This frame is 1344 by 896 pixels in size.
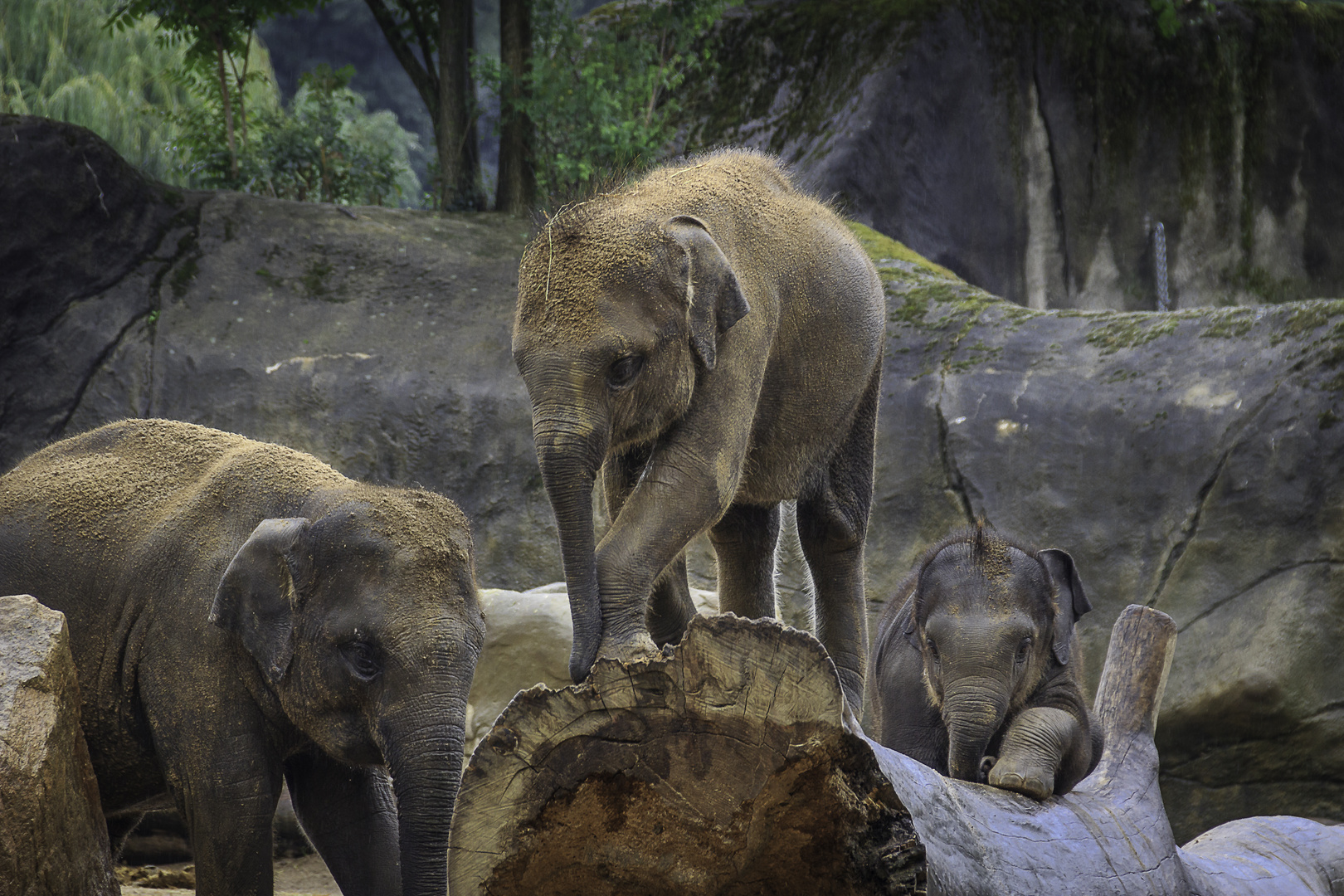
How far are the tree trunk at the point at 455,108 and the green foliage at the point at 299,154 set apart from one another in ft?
2.38

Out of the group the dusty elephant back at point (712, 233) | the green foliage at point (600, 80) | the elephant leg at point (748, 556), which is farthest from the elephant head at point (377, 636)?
the green foliage at point (600, 80)

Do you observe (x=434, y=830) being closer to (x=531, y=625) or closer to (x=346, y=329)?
(x=531, y=625)

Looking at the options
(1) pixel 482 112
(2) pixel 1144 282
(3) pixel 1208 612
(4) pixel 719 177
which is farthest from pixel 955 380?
(2) pixel 1144 282

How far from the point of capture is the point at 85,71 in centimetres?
1628

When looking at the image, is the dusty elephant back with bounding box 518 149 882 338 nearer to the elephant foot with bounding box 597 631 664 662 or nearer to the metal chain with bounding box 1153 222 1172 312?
the elephant foot with bounding box 597 631 664 662

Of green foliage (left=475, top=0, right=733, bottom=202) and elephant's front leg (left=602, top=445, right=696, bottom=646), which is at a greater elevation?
green foliage (left=475, top=0, right=733, bottom=202)

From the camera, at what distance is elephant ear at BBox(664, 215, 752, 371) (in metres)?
3.26

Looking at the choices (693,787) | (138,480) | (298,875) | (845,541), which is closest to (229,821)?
(138,480)

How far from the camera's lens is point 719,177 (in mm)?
3828

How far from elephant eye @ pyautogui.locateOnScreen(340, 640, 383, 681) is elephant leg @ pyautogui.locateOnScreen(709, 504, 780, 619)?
1461mm

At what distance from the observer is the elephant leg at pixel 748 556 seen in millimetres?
4379

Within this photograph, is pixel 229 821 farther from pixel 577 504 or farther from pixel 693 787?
pixel 693 787

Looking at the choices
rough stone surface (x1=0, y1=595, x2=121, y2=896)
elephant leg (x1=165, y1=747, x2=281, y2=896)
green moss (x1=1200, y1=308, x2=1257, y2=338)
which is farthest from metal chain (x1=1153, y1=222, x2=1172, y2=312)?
rough stone surface (x1=0, y1=595, x2=121, y2=896)

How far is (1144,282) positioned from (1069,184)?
3.38ft
